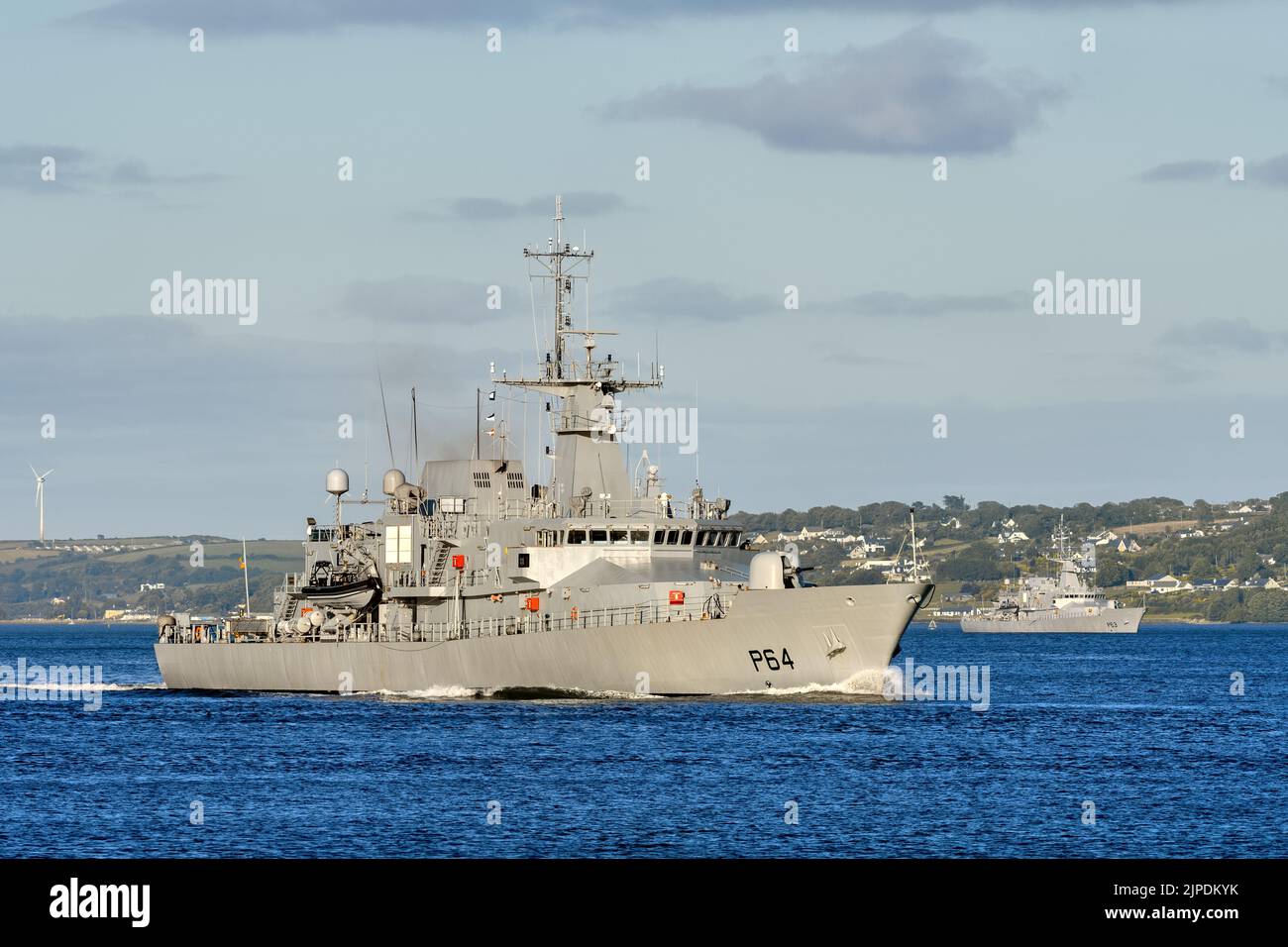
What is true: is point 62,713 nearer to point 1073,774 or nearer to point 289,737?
point 289,737

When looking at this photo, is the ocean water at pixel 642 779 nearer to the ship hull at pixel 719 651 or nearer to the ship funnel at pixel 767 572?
the ship hull at pixel 719 651

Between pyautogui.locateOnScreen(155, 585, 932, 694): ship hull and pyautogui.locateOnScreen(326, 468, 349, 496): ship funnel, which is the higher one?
pyautogui.locateOnScreen(326, 468, 349, 496): ship funnel

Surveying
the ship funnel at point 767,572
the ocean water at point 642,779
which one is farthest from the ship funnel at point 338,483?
the ship funnel at point 767,572

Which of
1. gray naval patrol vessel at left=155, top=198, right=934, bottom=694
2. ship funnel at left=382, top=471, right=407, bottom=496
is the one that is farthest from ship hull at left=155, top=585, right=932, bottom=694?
ship funnel at left=382, top=471, right=407, bottom=496

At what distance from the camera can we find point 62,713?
208 ft

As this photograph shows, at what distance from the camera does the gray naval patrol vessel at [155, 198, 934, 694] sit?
1998 inches

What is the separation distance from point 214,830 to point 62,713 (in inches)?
1341

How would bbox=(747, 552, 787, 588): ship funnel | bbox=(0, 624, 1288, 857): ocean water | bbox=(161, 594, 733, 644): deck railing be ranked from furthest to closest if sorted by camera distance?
bbox=(161, 594, 733, 644): deck railing, bbox=(747, 552, 787, 588): ship funnel, bbox=(0, 624, 1288, 857): ocean water

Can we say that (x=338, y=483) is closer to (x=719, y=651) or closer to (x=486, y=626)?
(x=486, y=626)

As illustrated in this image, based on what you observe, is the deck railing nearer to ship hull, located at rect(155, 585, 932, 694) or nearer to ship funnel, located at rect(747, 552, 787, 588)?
ship hull, located at rect(155, 585, 932, 694)

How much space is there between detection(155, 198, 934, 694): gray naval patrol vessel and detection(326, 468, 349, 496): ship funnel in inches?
2.9

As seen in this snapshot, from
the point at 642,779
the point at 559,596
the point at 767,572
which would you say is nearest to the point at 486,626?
the point at 559,596

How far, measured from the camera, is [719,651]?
50.8 m
